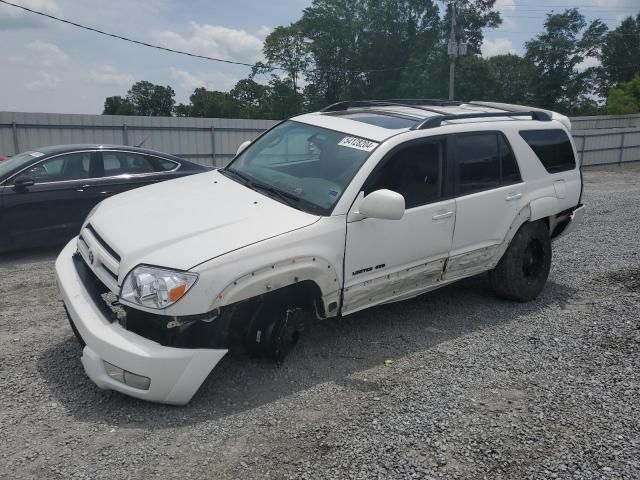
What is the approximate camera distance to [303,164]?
14.7 ft

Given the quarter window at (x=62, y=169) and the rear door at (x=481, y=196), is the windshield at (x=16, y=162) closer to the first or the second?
the quarter window at (x=62, y=169)

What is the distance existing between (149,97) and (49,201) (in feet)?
266

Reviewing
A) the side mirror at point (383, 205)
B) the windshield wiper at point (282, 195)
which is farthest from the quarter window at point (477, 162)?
the windshield wiper at point (282, 195)

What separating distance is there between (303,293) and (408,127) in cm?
160

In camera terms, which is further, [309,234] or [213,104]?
[213,104]

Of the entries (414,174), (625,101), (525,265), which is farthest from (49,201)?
(625,101)

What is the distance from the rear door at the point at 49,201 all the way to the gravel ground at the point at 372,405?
5.88 ft

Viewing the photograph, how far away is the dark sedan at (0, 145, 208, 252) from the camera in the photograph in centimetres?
680

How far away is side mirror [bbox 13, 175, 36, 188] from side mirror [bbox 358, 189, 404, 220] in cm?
489

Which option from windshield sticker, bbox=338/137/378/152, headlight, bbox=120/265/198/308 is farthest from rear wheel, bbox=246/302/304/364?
windshield sticker, bbox=338/137/378/152

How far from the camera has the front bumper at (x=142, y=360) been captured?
10.4 ft

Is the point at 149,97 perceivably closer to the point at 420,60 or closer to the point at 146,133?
the point at 420,60

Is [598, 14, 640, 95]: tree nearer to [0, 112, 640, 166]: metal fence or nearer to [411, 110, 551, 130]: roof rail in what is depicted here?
[0, 112, 640, 166]: metal fence

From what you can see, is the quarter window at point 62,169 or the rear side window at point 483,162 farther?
the quarter window at point 62,169
